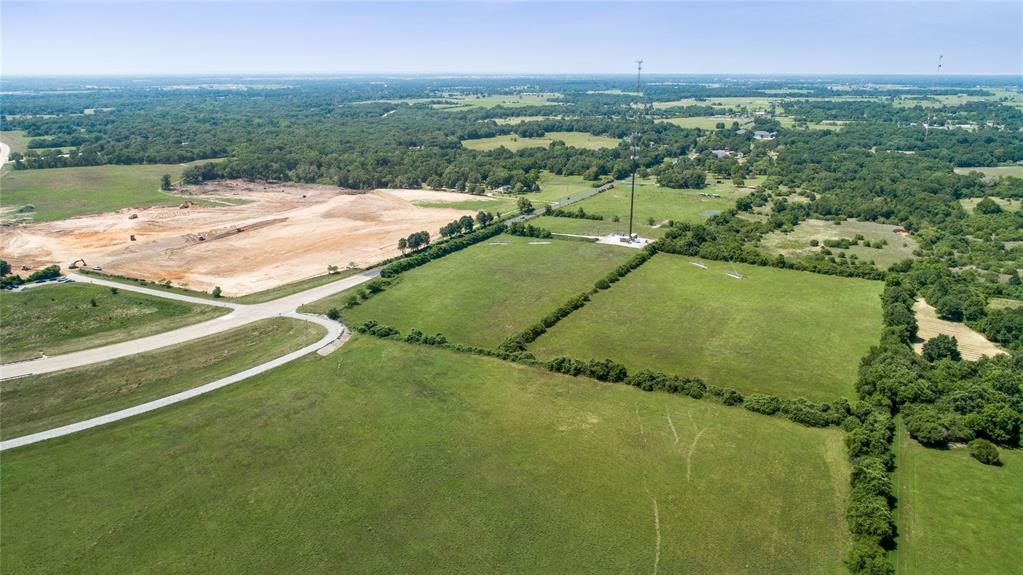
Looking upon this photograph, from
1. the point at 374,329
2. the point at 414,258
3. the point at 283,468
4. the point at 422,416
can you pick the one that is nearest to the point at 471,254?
the point at 414,258

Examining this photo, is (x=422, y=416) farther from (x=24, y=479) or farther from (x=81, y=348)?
(x=81, y=348)

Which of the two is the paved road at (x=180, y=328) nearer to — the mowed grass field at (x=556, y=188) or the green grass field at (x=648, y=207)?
the green grass field at (x=648, y=207)

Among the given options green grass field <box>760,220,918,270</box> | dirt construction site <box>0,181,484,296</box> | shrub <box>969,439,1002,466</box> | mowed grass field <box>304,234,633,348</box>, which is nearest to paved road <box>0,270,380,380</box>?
mowed grass field <box>304,234,633,348</box>

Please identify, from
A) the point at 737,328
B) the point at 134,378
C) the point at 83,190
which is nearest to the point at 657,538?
the point at 737,328

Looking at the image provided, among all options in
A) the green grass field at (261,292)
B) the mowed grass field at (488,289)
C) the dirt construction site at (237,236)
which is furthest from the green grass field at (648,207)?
the green grass field at (261,292)

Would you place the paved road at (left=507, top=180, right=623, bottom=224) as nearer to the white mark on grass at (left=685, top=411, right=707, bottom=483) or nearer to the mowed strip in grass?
the mowed strip in grass

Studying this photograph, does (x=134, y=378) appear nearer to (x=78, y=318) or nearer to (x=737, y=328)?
(x=78, y=318)

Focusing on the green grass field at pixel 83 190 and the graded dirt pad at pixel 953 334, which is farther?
the green grass field at pixel 83 190
